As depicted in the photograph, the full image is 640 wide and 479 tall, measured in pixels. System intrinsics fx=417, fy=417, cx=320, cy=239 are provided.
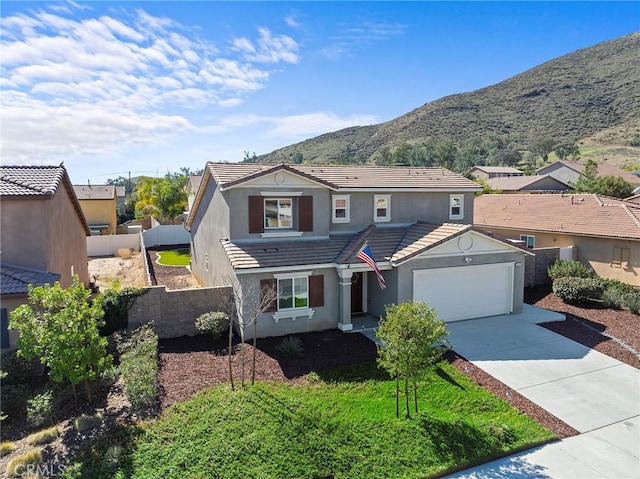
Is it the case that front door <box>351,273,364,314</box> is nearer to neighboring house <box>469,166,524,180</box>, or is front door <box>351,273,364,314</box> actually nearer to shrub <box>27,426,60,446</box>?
shrub <box>27,426,60,446</box>

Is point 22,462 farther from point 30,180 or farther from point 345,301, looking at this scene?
point 345,301

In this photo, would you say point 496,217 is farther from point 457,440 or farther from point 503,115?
point 503,115

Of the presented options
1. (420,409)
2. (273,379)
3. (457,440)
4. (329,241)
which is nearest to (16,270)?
(273,379)

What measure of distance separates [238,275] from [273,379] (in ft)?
14.4

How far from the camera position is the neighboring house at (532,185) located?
5903cm

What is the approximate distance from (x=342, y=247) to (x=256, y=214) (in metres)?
4.03

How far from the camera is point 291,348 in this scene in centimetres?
1472

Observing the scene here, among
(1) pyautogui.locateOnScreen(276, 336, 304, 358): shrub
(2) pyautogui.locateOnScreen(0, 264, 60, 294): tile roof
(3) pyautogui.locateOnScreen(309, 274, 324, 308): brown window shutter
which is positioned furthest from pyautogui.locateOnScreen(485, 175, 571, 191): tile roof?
(2) pyautogui.locateOnScreen(0, 264, 60, 294): tile roof

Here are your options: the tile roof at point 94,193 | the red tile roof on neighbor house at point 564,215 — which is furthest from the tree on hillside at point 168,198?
the red tile roof on neighbor house at point 564,215

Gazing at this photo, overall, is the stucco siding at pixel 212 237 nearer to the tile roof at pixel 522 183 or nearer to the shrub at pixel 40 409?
the shrub at pixel 40 409

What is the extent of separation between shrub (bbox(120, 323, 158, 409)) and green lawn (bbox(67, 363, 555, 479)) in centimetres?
89

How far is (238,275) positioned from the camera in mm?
15719

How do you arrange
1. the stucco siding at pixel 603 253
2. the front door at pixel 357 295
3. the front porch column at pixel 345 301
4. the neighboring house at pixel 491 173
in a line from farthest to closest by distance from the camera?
the neighboring house at pixel 491 173 < the stucco siding at pixel 603 253 < the front door at pixel 357 295 < the front porch column at pixel 345 301

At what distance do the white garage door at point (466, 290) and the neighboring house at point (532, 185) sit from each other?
4296 cm
